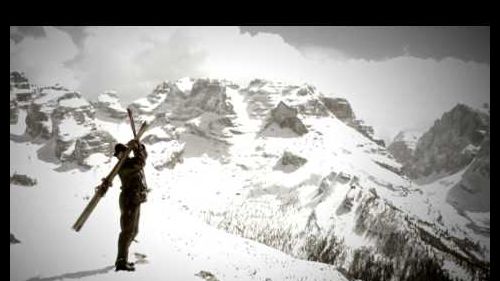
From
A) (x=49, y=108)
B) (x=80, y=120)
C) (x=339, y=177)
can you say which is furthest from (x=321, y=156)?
(x=49, y=108)

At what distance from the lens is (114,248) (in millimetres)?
8562

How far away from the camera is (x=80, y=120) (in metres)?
183

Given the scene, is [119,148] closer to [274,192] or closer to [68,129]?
[274,192]

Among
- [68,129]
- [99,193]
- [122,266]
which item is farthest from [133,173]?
[68,129]

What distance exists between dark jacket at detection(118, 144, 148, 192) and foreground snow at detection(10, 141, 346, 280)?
70.8 inches

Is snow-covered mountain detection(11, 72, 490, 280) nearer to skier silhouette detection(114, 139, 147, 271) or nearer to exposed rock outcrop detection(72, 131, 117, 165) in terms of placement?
exposed rock outcrop detection(72, 131, 117, 165)

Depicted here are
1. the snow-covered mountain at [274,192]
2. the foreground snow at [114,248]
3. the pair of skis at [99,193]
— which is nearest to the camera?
the pair of skis at [99,193]

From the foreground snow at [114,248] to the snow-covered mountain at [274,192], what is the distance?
0.09 m

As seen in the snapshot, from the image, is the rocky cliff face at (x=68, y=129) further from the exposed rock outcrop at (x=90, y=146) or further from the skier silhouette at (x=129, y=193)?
the skier silhouette at (x=129, y=193)

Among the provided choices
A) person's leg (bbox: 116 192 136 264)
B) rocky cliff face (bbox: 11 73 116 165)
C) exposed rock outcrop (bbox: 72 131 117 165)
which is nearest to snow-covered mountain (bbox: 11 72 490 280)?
rocky cliff face (bbox: 11 73 116 165)

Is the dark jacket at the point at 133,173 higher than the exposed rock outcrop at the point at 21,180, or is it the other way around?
the dark jacket at the point at 133,173

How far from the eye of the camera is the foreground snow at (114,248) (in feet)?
24.0

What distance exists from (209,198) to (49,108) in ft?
450

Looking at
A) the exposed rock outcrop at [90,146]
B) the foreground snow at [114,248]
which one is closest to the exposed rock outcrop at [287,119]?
the exposed rock outcrop at [90,146]
